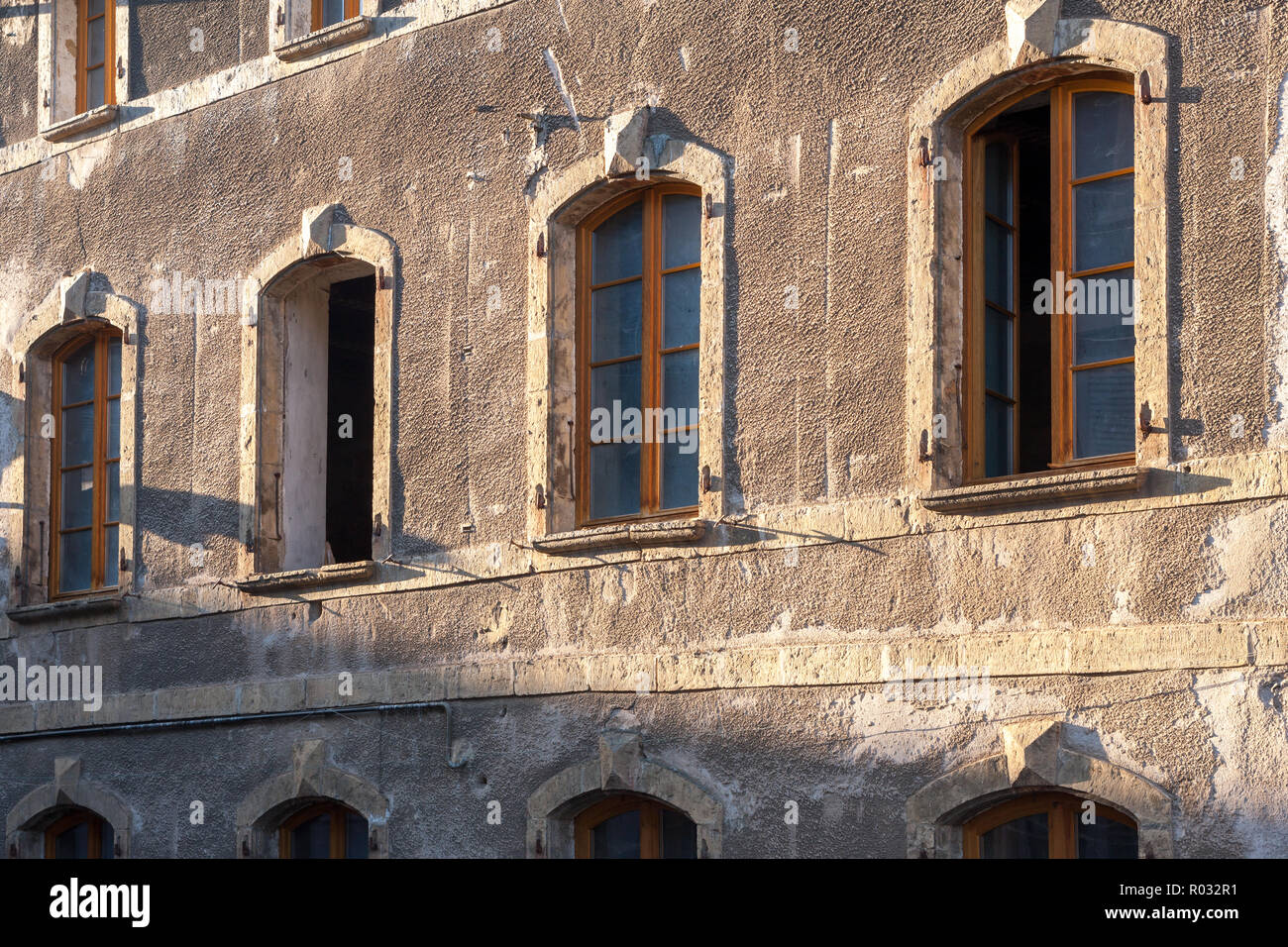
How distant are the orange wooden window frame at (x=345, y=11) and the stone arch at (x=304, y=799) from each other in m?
4.43

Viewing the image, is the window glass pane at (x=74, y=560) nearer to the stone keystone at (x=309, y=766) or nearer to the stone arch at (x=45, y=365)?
the stone arch at (x=45, y=365)

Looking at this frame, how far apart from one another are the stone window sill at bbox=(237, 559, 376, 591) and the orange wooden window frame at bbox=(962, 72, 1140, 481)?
377 cm

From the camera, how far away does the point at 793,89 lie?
1011cm

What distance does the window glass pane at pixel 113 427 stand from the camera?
13.5 meters

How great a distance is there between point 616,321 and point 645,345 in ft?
1.05

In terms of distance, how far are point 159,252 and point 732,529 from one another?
16.4ft

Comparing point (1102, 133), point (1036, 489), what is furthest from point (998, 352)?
point (1102, 133)

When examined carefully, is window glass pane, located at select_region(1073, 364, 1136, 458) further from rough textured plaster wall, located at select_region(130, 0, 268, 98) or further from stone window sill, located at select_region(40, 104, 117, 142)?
stone window sill, located at select_region(40, 104, 117, 142)

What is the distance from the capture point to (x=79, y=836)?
1322cm

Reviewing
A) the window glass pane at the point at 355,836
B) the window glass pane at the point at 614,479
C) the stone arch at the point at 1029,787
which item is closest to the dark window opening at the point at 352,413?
the window glass pane at the point at 355,836

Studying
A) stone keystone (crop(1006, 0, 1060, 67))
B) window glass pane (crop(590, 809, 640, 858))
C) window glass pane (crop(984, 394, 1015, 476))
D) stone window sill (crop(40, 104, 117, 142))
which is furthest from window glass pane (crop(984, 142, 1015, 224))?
stone window sill (crop(40, 104, 117, 142))

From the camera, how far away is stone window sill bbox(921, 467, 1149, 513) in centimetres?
864
